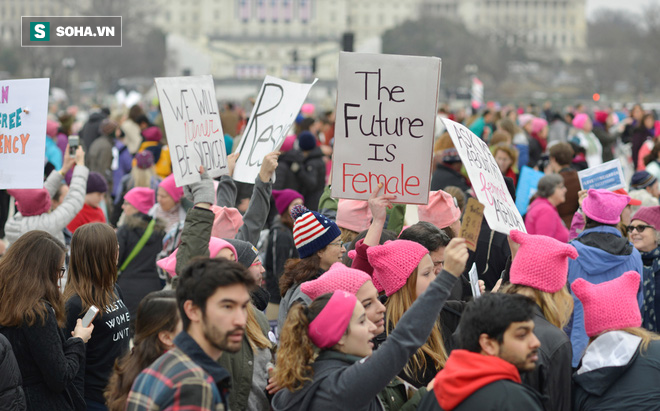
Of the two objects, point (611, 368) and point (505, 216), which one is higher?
point (505, 216)

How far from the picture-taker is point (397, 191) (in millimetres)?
4492

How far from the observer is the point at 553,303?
354cm

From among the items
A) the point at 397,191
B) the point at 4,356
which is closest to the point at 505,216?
the point at 397,191

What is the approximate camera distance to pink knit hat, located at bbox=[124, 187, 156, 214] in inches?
259

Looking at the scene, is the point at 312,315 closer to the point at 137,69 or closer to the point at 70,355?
the point at 70,355

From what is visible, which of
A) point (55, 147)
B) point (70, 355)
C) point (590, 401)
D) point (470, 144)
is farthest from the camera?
point (55, 147)

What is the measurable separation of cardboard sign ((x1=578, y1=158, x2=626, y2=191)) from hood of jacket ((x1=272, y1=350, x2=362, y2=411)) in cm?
358

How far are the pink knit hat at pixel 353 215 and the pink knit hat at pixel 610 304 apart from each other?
2230 mm

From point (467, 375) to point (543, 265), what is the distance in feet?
3.00

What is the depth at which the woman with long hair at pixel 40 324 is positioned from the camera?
12.2 feet

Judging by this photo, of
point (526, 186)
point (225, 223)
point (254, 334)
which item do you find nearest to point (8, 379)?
point (254, 334)

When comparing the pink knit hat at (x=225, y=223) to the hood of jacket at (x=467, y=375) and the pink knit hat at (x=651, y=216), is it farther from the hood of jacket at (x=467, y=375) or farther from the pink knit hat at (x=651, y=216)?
the pink knit hat at (x=651, y=216)

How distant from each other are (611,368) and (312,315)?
3.62ft

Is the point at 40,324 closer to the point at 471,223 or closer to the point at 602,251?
the point at 471,223
